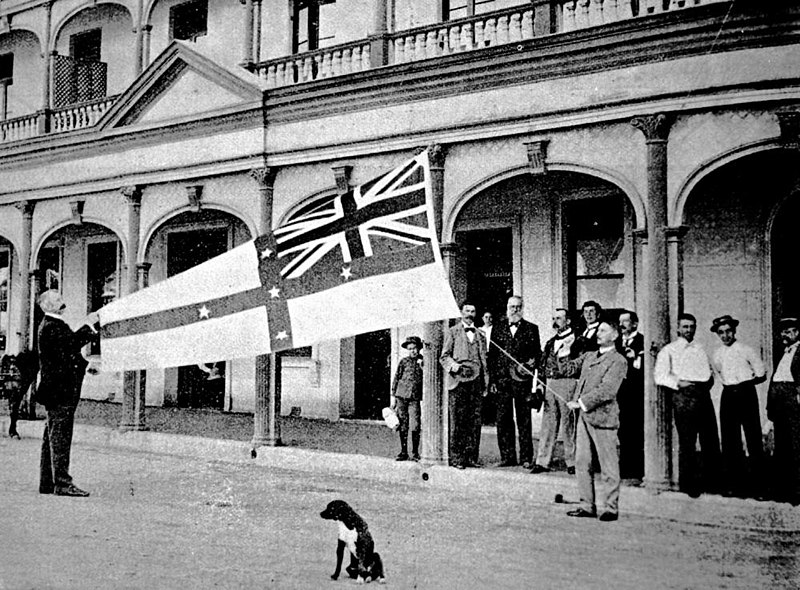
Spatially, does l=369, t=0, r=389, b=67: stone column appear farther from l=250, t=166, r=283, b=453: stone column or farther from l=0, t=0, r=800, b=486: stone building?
l=250, t=166, r=283, b=453: stone column

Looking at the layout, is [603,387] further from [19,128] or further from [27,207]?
[19,128]

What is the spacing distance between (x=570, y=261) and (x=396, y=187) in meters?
5.21

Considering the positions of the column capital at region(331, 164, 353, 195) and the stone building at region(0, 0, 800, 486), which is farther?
the column capital at region(331, 164, 353, 195)

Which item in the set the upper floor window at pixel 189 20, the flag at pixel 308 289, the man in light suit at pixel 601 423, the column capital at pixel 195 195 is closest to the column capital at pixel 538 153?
the flag at pixel 308 289

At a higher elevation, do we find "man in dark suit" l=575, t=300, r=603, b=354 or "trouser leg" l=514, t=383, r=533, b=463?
"man in dark suit" l=575, t=300, r=603, b=354

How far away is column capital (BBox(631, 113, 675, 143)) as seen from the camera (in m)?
9.34

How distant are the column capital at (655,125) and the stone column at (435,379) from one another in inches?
103

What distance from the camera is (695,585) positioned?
21.7 feet

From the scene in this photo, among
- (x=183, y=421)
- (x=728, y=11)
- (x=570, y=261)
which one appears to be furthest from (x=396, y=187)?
(x=183, y=421)

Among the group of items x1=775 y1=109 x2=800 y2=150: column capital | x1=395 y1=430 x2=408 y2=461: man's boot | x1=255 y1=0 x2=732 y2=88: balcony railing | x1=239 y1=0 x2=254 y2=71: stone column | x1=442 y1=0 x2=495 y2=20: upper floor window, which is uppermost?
x1=442 y1=0 x2=495 y2=20: upper floor window

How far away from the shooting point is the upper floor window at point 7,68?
20250mm

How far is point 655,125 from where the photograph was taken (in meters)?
9.38

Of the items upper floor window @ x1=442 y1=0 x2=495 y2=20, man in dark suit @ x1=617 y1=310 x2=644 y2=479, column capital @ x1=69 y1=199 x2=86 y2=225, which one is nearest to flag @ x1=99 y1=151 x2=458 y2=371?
man in dark suit @ x1=617 y1=310 x2=644 y2=479

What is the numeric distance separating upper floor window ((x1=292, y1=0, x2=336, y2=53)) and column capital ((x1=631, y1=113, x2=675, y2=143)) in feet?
25.0
